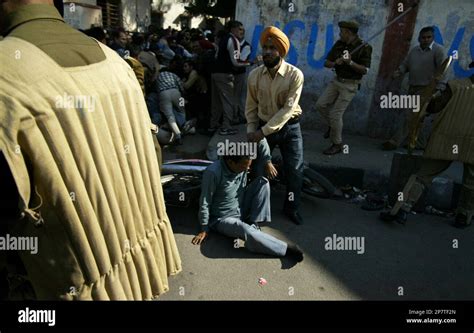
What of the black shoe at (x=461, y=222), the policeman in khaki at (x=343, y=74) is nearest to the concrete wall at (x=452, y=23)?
the policeman in khaki at (x=343, y=74)

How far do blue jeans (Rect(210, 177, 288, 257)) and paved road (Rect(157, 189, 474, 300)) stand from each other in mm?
98

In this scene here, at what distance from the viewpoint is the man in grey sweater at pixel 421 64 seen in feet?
17.5

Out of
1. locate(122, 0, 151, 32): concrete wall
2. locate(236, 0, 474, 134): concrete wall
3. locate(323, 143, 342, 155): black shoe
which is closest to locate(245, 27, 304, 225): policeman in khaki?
locate(323, 143, 342, 155): black shoe

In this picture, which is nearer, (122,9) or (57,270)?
(57,270)

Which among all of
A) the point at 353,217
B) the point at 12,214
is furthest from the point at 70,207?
the point at 353,217

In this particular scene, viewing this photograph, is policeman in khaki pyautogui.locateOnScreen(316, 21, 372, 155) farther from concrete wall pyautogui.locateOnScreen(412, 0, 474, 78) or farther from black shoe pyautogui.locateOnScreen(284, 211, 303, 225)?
black shoe pyautogui.locateOnScreen(284, 211, 303, 225)

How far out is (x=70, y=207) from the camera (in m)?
1.23

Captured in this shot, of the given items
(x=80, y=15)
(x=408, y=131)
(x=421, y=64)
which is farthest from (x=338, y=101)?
(x=80, y=15)

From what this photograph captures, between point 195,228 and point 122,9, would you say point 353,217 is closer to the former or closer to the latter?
point 195,228

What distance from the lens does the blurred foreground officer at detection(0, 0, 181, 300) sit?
111cm

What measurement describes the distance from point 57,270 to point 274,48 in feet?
9.51

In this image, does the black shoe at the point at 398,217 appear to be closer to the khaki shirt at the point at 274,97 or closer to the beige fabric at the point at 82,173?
the khaki shirt at the point at 274,97

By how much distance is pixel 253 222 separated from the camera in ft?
12.4

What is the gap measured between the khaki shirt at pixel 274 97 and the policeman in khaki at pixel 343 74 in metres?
1.84
